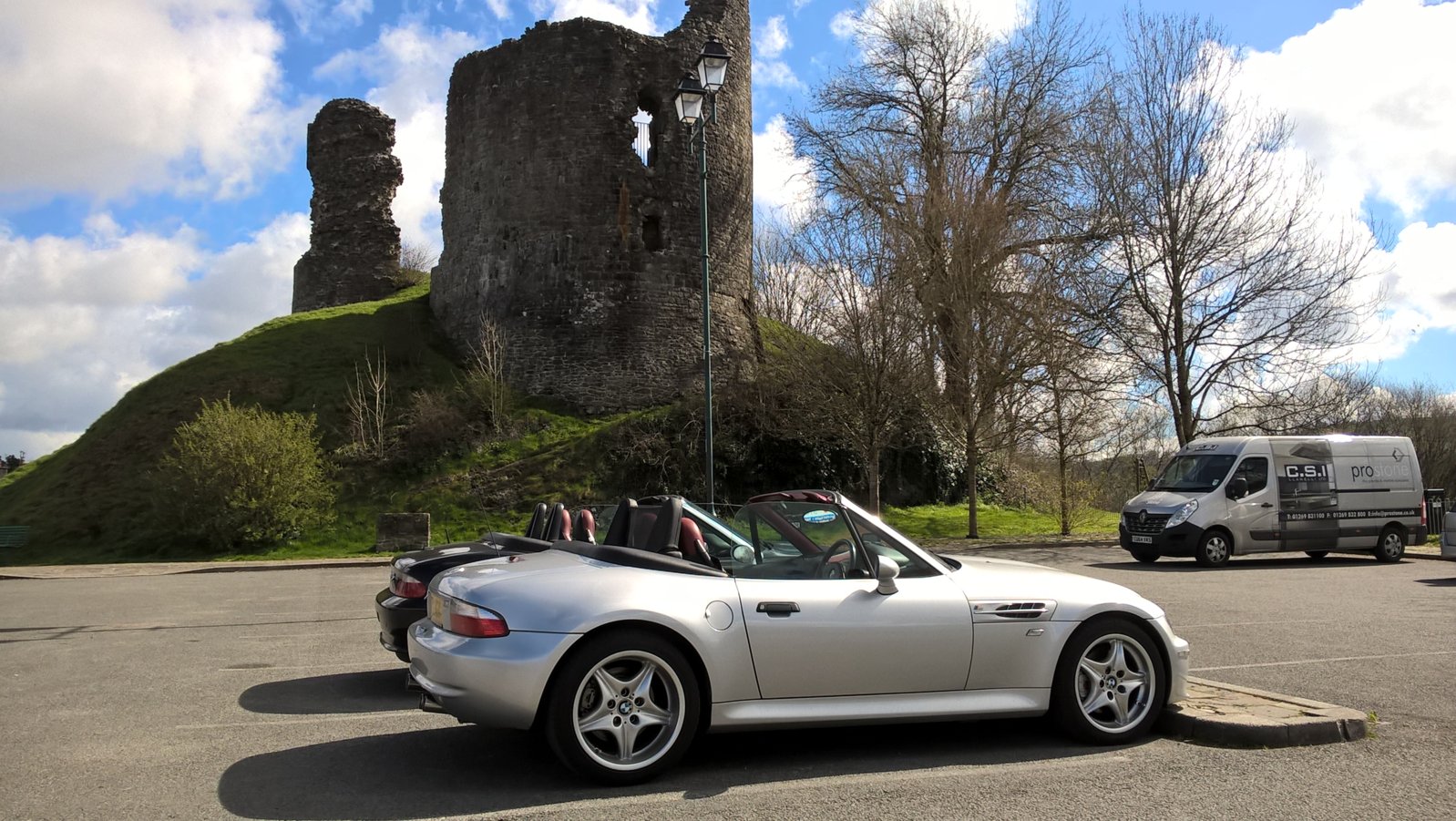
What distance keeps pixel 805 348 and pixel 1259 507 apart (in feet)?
38.3

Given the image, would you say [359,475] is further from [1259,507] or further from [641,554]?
[641,554]

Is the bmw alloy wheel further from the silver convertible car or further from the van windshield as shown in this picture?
the van windshield

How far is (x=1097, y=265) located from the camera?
91.7 ft

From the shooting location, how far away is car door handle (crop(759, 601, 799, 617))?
195 inches

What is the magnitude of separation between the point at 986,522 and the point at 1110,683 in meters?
24.9

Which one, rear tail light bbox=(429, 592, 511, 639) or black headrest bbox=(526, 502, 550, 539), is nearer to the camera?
rear tail light bbox=(429, 592, 511, 639)

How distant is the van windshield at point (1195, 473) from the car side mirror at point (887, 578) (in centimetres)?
1522

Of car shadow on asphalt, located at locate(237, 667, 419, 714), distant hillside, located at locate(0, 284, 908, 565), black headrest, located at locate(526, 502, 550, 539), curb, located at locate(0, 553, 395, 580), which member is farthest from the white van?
curb, located at locate(0, 553, 395, 580)

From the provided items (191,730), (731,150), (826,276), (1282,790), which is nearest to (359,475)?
(826,276)

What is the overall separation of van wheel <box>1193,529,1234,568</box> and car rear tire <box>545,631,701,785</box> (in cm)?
1577

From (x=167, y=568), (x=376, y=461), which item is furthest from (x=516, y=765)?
(x=376, y=461)

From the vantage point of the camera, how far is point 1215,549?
1819cm

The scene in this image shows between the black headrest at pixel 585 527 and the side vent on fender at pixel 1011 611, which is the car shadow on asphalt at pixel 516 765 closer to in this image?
the side vent on fender at pixel 1011 611

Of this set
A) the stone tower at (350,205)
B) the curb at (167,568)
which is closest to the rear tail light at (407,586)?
the curb at (167,568)
